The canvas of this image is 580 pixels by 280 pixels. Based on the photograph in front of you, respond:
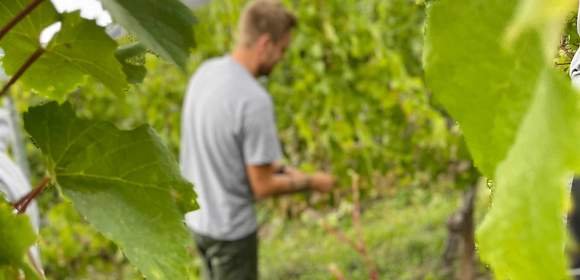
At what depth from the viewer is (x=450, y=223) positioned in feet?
10.5

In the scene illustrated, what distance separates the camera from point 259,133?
2297mm

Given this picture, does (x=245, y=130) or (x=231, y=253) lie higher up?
(x=245, y=130)

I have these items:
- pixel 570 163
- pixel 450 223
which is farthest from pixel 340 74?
pixel 570 163

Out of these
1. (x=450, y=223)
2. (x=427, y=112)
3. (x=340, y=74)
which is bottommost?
(x=450, y=223)

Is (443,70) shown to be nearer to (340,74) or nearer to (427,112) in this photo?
(427,112)

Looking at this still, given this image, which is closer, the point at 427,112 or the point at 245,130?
the point at 245,130

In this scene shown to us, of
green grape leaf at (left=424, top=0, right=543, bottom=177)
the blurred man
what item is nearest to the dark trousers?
the blurred man

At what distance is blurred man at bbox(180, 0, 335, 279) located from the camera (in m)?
2.31

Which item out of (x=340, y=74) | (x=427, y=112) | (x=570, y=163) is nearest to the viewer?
(x=570, y=163)

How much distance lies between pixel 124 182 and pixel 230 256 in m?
2.17

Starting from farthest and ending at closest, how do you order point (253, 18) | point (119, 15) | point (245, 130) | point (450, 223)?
1. point (450, 223)
2. point (253, 18)
3. point (245, 130)
4. point (119, 15)

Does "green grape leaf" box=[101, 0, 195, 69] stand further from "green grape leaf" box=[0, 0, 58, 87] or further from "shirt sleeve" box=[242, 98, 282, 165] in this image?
"shirt sleeve" box=[242, 98, 282, 165]

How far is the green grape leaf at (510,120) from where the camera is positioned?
0.13m

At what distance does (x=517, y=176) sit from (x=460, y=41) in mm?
63
